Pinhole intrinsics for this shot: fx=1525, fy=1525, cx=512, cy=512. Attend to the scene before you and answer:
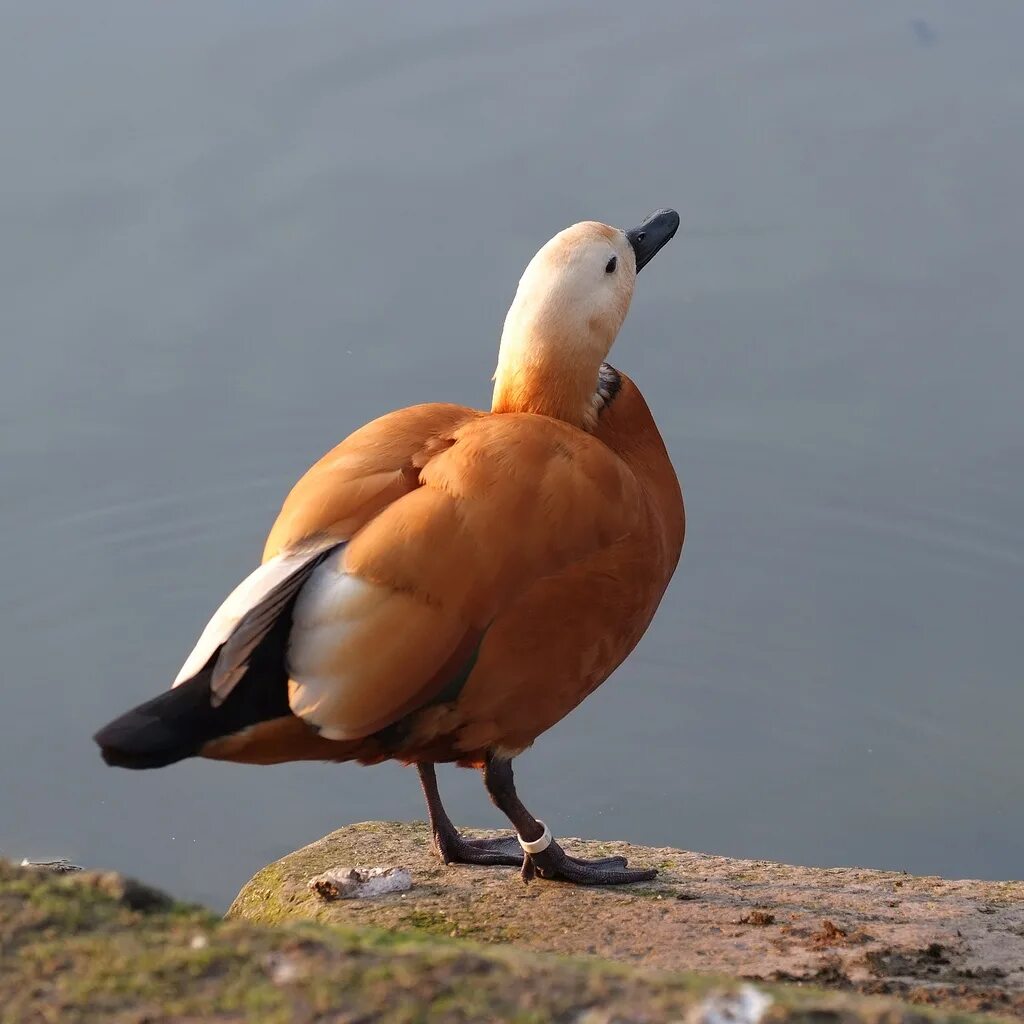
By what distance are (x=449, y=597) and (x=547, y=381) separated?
0.89m

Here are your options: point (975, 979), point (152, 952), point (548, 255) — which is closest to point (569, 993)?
point (152, 952)

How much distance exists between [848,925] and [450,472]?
4.31 feet

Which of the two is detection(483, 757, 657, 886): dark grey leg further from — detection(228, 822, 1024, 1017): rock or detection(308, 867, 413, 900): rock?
detection(308, 867, 413, 900): rock

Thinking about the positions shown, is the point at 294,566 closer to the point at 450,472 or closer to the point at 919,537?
the point at 450,472

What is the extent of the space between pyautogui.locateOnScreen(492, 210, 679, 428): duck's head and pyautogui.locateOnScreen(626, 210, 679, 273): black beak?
40 centimetres

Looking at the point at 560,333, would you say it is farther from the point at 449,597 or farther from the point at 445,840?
the point at 445,840

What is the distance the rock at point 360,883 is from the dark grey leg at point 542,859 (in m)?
0.29

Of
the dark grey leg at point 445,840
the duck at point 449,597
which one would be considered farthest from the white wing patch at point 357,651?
the dark grey leg at point 445,840

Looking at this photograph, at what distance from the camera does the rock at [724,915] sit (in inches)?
118

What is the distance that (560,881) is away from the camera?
377 centimetres

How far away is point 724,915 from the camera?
340 cm

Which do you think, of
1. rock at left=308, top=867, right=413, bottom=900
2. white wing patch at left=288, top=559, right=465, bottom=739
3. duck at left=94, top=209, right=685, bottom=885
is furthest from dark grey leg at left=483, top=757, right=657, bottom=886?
white wing patch at left=288, top=559, right=465, bottom=739

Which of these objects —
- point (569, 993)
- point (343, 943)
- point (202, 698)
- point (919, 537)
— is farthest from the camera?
point (919, 537)

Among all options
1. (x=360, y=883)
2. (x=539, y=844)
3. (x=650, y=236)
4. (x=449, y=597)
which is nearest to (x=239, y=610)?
(x=449, y=597)
